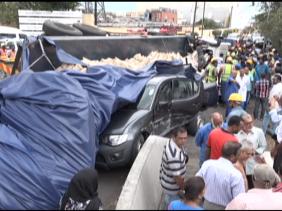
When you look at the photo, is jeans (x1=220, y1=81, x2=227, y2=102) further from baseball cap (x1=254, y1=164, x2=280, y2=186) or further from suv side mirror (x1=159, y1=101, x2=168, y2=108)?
baseball cap (x1=254, y1=164, x2=280, y2=186)

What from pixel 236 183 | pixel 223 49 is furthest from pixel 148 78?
pixel 223 49

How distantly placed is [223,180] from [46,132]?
2.89m

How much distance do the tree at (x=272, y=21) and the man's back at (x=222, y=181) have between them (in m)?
13.7

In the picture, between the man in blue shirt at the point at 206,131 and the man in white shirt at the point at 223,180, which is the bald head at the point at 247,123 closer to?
the man in blue shirt at the point at 206,131

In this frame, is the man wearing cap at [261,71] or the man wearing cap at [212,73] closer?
the man wearing cap at [261,71]

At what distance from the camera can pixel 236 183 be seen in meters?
4.76

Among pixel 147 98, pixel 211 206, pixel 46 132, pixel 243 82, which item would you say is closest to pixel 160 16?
pixel 243 82

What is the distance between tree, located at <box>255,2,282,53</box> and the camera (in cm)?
1784

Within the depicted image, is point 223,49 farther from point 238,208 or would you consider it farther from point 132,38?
point 238,208

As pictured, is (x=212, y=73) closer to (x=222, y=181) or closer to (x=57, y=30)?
(x=57, y=30)

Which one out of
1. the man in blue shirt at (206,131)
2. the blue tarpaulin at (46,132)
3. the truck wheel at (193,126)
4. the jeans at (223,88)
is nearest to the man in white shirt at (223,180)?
the man in blue shirt at (206,131)

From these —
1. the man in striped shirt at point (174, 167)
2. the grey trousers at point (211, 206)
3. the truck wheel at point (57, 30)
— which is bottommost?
the grey trousers at point (211, 206)

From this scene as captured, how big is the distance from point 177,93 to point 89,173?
20.3 feet

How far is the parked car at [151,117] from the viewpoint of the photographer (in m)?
7.89
